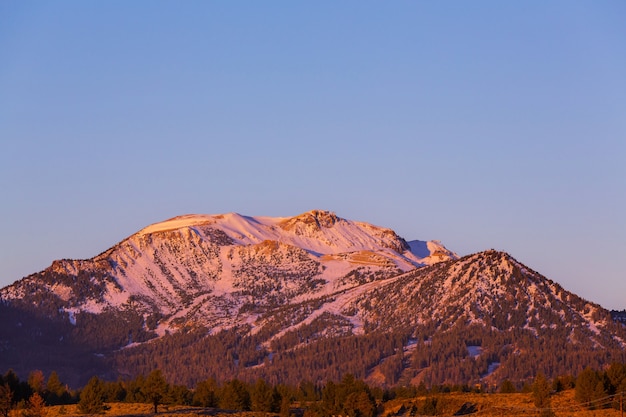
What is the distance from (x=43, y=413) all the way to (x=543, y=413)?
73.1 meters

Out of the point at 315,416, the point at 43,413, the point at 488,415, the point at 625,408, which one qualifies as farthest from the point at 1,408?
the point at 625,408

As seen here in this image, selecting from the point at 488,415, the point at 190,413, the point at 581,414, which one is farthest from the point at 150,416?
the point at 581,414

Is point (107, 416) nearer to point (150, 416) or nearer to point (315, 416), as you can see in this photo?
point (150, 416)

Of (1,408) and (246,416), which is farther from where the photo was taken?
(246,416)

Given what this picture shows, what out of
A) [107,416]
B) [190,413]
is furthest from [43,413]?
[190,413]

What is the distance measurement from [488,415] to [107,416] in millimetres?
56940

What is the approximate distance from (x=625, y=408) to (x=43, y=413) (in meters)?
85.8

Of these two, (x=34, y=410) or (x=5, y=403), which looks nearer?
(x=34, y=410)

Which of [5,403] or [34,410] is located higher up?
[5,403]

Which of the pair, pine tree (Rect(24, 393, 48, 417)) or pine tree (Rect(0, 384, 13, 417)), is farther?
pine tree (Rect(0, 384, 13, 417))

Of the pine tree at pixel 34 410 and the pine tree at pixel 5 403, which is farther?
the pine tree at pixel 5 403

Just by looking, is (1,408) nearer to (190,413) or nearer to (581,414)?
(190,413)

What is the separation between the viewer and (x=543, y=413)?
188500 millimetres

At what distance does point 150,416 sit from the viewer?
190125 millimetres
